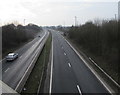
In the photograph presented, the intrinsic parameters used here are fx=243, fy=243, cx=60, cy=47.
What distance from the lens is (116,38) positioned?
29.5 metres

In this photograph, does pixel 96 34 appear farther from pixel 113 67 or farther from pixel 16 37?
pixel 16 37

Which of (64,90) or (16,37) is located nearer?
(64,90)

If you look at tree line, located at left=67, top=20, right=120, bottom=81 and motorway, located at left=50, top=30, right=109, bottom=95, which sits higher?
tree line, located at left=67, top=20, right=120, bottom=81

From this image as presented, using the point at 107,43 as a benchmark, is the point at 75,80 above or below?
below

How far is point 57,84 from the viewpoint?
2103 cm

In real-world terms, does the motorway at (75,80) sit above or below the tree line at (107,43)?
below

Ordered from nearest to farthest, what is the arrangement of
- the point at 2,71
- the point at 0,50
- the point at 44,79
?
the point at 44,79, the point at 2,71, the point at 0,50

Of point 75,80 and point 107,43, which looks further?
point 107,43

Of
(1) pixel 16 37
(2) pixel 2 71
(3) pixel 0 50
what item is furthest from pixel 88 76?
(1) pixel 16 37

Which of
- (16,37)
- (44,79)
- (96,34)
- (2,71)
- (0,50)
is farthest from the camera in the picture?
(16,37)

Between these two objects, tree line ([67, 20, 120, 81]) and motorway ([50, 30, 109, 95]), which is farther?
tree line ([67, 20, 120, 81])

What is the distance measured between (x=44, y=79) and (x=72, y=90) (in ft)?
14.5

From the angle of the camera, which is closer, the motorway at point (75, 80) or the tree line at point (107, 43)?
the motorway at point (75, 80)

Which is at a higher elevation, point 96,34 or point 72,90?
point 96,34
